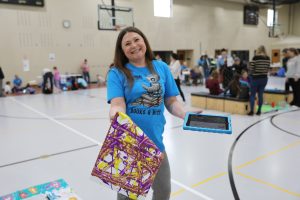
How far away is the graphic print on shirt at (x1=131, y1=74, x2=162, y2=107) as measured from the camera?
1.54 metres

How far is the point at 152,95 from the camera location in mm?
1561

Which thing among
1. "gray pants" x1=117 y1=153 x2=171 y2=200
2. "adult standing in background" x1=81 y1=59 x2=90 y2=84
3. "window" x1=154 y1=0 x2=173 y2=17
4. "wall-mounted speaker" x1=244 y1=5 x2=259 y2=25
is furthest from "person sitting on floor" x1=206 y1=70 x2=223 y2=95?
"wall-mounted speaker" x1=244 y1=5 x2=259 y2=25

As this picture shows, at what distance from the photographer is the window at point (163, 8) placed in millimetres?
17067

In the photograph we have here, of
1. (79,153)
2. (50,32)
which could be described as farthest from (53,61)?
(79,153)

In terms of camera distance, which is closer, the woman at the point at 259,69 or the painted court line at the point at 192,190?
the painted court line at the point at 192,190

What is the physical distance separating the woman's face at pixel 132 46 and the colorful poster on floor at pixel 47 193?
184 centimetres

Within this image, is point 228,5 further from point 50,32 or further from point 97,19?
point 50,32

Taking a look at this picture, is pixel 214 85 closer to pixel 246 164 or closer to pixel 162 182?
pixel 246 164

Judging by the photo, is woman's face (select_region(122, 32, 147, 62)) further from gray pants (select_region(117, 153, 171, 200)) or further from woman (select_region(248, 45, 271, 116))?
woman (select_region(248, 45, 271, 116))

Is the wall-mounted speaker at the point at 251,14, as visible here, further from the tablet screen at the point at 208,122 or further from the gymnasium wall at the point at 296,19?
the tablet screen at the point at 208,122

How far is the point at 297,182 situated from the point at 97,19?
1383 cm

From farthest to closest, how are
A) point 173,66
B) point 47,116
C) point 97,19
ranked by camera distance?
1. point 97,19
2. point 173,66
3. point 47,116

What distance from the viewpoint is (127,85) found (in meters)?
1.50

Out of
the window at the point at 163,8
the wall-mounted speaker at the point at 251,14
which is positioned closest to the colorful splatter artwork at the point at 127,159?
the window at the point at 163,8
